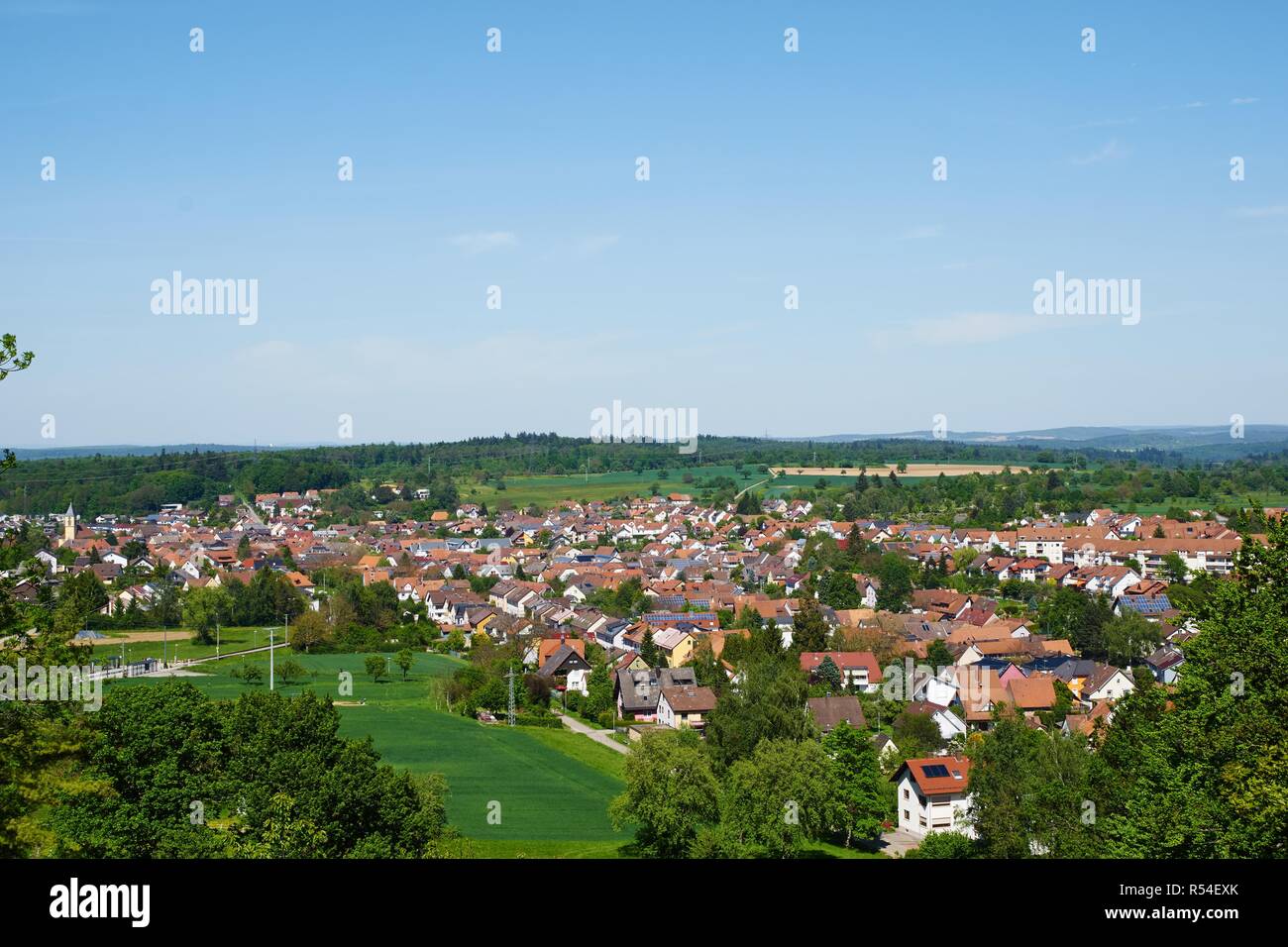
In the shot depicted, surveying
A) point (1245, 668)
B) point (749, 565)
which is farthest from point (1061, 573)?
point (1245, 668)

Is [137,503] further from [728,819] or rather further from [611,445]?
[728,819]

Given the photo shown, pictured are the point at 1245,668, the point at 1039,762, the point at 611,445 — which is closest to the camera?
the point at 1245,668

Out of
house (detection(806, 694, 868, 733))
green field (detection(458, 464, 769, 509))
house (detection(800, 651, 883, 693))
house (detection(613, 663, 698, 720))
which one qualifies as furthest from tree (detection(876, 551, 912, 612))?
green field (detection(458, 464, 769, 509))

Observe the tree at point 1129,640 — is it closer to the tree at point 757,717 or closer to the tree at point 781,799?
the tree at point 757,717

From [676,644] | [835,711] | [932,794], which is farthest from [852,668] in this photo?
[932,794]

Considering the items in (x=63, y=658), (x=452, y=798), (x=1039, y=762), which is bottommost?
(x=452, y=798)

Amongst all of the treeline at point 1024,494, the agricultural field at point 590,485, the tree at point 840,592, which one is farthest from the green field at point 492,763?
the agricultural field at point 590,485
